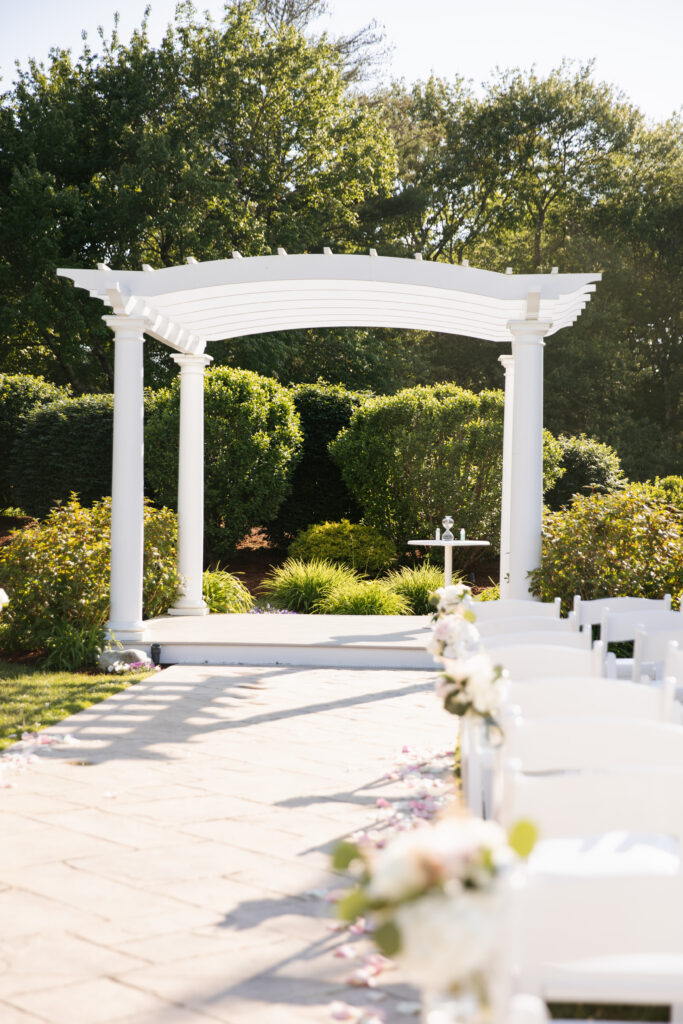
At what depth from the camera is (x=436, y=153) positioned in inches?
1107

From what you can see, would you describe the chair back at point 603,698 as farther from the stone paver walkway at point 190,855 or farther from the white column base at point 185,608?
the white column base at point 185,608

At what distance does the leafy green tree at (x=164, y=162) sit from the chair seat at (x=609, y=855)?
65.6 ft

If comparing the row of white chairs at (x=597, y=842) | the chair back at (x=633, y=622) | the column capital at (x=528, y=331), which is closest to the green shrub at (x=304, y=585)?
the column capital at (x=528, y=331)

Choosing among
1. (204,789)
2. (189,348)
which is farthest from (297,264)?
(204,789)

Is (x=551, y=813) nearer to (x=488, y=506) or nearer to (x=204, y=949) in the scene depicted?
(x=204, y=949)

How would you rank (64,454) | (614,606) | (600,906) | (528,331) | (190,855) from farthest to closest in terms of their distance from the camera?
(64,454) < (528,331) < (614,606) < (190,855) < (600,906)

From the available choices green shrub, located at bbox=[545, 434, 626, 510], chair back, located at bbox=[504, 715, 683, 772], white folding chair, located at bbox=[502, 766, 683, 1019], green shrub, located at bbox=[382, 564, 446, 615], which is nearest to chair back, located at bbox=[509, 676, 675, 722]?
chair back, located at bbox=[504, 715, 683, 772]

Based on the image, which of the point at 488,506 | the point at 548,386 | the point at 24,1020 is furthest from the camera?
the point at 548,386

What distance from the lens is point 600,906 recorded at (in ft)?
5.97

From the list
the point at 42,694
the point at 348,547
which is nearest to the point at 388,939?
the point at 42,694

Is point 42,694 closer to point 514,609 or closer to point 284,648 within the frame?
point 284,648

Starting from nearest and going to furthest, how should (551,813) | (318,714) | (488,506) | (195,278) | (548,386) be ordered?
(551,813)
(318,714)
(195,278)
(488,506)
(548,386)

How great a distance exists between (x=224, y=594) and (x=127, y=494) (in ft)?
10.3

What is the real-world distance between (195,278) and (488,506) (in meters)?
7.92
